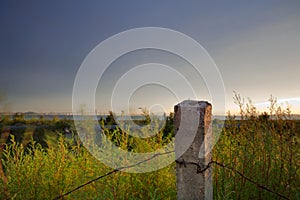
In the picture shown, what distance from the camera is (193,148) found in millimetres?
1921

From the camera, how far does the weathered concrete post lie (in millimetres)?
1905

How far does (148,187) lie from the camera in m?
3.71

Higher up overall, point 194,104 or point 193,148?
point 194,104

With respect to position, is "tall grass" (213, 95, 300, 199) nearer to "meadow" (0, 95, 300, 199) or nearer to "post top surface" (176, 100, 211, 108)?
"meadow" (0, 95, 300, 199)

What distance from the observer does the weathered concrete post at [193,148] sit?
1.91m

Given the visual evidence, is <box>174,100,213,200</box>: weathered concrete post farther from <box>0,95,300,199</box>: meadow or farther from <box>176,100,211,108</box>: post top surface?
<box>0,95,300,199</box>: meadow

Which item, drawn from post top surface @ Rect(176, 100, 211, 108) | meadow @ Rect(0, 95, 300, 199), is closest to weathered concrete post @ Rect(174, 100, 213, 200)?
post top surface @ Rect(176, 100, 211, 108)

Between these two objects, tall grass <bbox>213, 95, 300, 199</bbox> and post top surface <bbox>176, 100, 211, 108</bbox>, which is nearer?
post top surface <bbox>176, 100, 211, 108</bbox>

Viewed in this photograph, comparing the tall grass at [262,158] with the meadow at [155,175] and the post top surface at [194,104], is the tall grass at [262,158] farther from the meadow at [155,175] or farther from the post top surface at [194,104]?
the post top surface at [194,104]

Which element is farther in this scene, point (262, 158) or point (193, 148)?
point (262, 158)

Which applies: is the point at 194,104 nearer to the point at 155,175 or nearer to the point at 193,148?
the point at 193,148

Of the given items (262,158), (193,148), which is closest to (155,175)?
(262,158)

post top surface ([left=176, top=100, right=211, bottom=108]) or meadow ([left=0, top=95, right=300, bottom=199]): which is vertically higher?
post top surface ([left=176, top=100, right=211, bottom=108])

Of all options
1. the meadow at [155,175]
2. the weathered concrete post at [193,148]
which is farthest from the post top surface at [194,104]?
the meadow at [155,175]
